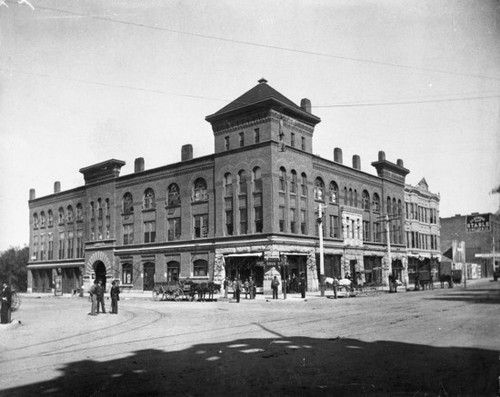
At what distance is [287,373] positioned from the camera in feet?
27.1

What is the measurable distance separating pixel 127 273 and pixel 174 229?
8567 millimetres

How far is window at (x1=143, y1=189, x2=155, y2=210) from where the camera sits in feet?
160

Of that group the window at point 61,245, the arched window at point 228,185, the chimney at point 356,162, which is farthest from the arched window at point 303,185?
the window at point 61,245

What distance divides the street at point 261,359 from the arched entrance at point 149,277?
3185 cm

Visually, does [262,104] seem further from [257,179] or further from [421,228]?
[421,228]

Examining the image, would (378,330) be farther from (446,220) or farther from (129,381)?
(446,220)

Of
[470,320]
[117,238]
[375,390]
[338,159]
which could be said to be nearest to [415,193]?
[338,159]

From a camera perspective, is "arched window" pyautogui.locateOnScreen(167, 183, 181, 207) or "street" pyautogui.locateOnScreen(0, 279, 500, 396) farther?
"arched window" pyautogui.locateOnScreen(167, 183, 181, 207)

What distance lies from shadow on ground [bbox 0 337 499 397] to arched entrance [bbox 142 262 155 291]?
123ft

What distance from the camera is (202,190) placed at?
4416 centimetres

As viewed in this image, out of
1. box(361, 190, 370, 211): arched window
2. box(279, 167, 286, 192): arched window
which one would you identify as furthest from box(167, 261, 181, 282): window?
box(361, 190, 370, 211): arched window

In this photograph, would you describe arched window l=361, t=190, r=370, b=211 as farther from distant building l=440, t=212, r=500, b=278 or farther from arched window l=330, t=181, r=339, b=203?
distant building l=440, t=212, r=500, b=278

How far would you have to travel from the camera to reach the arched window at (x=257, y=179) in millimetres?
39156

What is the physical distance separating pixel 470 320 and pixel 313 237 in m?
26.4
